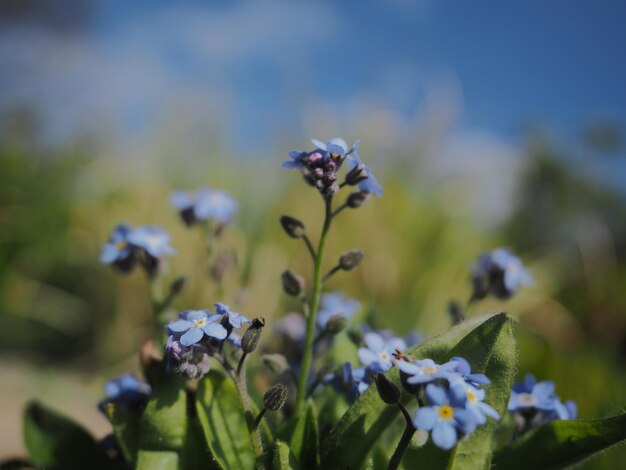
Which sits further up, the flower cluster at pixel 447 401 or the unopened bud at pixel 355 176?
the unopened bud at pixel 355 176

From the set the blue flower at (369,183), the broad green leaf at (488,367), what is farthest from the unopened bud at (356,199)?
the broad green leaf at (488,367)

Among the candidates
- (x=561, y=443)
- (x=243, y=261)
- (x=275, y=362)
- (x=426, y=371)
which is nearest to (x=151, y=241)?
(x=275, y=362)

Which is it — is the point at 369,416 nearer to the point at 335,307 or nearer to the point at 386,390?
the point at 386,390

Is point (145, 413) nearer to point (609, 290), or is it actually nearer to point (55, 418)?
point (55, 418)

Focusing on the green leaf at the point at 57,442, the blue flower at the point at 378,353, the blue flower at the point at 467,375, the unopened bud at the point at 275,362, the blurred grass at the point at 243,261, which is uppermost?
the blue flower at the point at 467,375

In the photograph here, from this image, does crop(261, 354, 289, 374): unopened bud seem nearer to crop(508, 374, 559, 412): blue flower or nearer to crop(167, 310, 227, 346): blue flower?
crop(167, 310, 227, 346): blue flower

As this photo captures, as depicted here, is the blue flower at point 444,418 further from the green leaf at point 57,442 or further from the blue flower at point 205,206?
the blue flower at point 205,206

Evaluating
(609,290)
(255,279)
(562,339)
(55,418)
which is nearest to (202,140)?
(255,279)

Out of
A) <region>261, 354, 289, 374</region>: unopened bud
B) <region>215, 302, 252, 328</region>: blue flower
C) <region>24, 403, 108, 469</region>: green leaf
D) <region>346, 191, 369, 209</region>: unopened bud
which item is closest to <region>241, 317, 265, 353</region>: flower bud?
<region>215, 302, 252, 328</region>: blue flower
